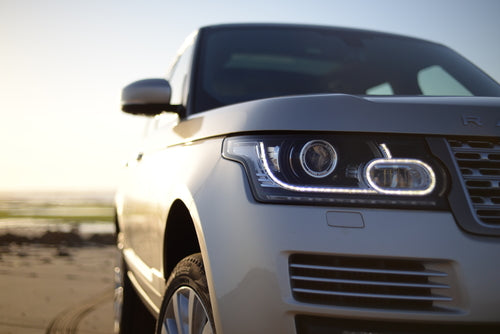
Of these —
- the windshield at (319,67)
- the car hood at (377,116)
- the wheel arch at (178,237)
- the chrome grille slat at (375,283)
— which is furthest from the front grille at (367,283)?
the windshield at (319,67)

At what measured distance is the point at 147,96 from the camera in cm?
241

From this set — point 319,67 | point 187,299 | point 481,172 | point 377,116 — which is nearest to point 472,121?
point 481,172

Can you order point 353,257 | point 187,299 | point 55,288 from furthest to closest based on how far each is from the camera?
1. point 55,288
2. point 187,299
3. point 353,257

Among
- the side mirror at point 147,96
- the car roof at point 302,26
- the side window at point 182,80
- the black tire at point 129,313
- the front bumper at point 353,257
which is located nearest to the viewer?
the front bumper at point 353,257

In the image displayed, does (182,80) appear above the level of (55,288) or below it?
above

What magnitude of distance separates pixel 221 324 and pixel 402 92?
1.84m

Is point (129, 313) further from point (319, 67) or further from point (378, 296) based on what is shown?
point (378, 296)

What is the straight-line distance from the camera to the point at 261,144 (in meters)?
1.57

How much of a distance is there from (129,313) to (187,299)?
197 centimetres

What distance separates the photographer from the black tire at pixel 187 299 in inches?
66.3

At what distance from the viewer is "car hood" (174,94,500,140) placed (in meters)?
1.48

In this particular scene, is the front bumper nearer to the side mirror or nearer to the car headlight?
the car headlight

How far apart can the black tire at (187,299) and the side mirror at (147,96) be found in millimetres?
853

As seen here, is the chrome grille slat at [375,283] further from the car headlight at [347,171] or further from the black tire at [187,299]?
the black tire at [187,299]
